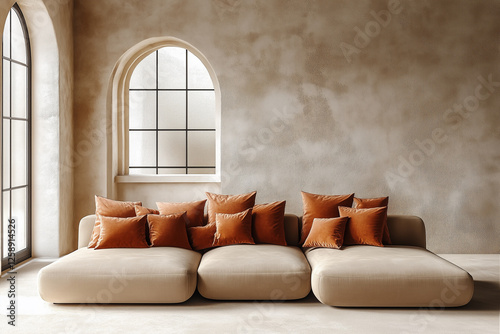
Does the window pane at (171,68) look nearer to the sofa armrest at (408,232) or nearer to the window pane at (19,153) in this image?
the window pane at (19,153)

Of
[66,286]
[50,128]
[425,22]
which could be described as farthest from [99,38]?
[425,22]

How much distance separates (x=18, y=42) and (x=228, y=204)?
2899mm

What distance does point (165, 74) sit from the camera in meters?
6.61

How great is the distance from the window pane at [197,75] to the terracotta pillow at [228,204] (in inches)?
81.9

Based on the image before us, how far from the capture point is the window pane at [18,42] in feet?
18.0

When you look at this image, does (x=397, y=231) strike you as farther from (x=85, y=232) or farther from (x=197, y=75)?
(x=197, y=75)

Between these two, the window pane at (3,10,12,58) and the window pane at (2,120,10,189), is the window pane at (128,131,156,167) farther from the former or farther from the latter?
the window pane at (3,10,12,58)

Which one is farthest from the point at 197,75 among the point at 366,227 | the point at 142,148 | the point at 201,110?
the point at 366,227

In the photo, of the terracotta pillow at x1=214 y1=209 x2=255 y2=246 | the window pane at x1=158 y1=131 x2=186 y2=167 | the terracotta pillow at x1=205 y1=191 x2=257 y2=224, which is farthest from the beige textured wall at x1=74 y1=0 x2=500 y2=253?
the terracotta pillow at x1=214 y1=209 x2=255 y2=246

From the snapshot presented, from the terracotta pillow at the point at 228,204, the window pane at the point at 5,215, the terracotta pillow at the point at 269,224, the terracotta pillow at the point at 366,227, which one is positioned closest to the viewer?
the terracotta pillow at the point at 366,227

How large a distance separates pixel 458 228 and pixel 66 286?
179 inches

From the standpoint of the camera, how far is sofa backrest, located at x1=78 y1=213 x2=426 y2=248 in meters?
4.86

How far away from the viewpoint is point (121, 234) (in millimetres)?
4535
